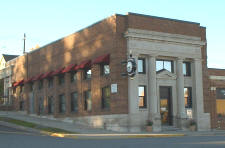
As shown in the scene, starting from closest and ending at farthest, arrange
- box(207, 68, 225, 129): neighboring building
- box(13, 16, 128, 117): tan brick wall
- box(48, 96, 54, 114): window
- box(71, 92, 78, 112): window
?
box(13, 16, 128, 117): tan brick wall
box(71, 92, 78, 112): window
box(207, 68, 225, 129): neighboring building
box(48, 96, 54, 114): window

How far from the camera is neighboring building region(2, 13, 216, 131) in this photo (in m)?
31.6

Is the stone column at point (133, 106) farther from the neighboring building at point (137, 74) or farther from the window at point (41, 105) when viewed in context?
the window at point (41, 105)

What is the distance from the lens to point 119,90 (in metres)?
31.2

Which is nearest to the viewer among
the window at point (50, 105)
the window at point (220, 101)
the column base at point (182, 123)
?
the column base at point (182, 123)

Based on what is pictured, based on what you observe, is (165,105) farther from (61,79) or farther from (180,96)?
(61,79)

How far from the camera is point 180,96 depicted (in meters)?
34.1

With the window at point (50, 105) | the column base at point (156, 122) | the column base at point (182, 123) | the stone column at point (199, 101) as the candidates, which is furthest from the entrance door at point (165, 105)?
the window at point (50, 105)

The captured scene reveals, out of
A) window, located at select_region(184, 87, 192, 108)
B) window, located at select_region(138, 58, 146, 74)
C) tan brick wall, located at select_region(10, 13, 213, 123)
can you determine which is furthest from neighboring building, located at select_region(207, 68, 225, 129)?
window, located at select_region(138, 58, 146, 74)

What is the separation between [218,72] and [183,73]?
8338 millimetres

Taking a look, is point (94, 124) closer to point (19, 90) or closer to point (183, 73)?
point (183, 73)

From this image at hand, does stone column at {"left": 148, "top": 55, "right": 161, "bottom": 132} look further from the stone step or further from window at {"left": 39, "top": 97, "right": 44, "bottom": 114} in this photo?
window at {"left": 39, "top": 97, "right": 44, "bottom": 114}

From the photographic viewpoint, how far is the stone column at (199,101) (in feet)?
115

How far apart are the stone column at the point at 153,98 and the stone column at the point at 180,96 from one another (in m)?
2.48

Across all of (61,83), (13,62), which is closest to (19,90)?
(13,62)
